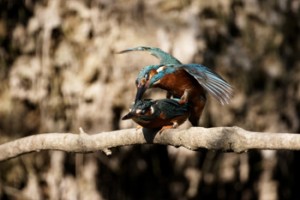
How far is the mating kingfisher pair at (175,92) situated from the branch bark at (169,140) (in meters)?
0.10

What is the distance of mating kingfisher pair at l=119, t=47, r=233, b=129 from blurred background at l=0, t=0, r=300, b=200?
1867 millimetres

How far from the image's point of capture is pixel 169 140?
281 cm

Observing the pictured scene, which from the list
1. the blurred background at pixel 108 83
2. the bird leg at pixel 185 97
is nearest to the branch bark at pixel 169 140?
the bird leg at pixel 185 97

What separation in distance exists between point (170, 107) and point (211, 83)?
Result: 0.20m

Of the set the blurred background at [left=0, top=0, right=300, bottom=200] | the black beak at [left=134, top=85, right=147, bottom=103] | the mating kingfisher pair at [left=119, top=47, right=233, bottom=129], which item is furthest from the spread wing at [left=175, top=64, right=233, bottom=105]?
the blurred background at [left=0, top=0, right=300, bottom=200]

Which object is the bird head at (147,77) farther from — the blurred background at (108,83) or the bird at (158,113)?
the blurred background at (108,83)

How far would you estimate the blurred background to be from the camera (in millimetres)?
5039

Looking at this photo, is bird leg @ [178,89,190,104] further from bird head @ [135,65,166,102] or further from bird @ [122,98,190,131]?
bird head @ [135,65,166,102]

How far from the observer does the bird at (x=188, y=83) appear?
286 cm

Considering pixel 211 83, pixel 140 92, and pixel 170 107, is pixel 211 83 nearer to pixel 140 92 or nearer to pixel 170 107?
pixel 170 107

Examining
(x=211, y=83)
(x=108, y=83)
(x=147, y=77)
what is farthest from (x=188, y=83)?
(x=108, y=83)

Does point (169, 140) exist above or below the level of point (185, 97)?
below

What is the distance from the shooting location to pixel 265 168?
17.8 feet

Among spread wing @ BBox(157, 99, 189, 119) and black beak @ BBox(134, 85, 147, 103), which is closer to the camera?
black beak @ BBox(134, 85, 147, 103)
